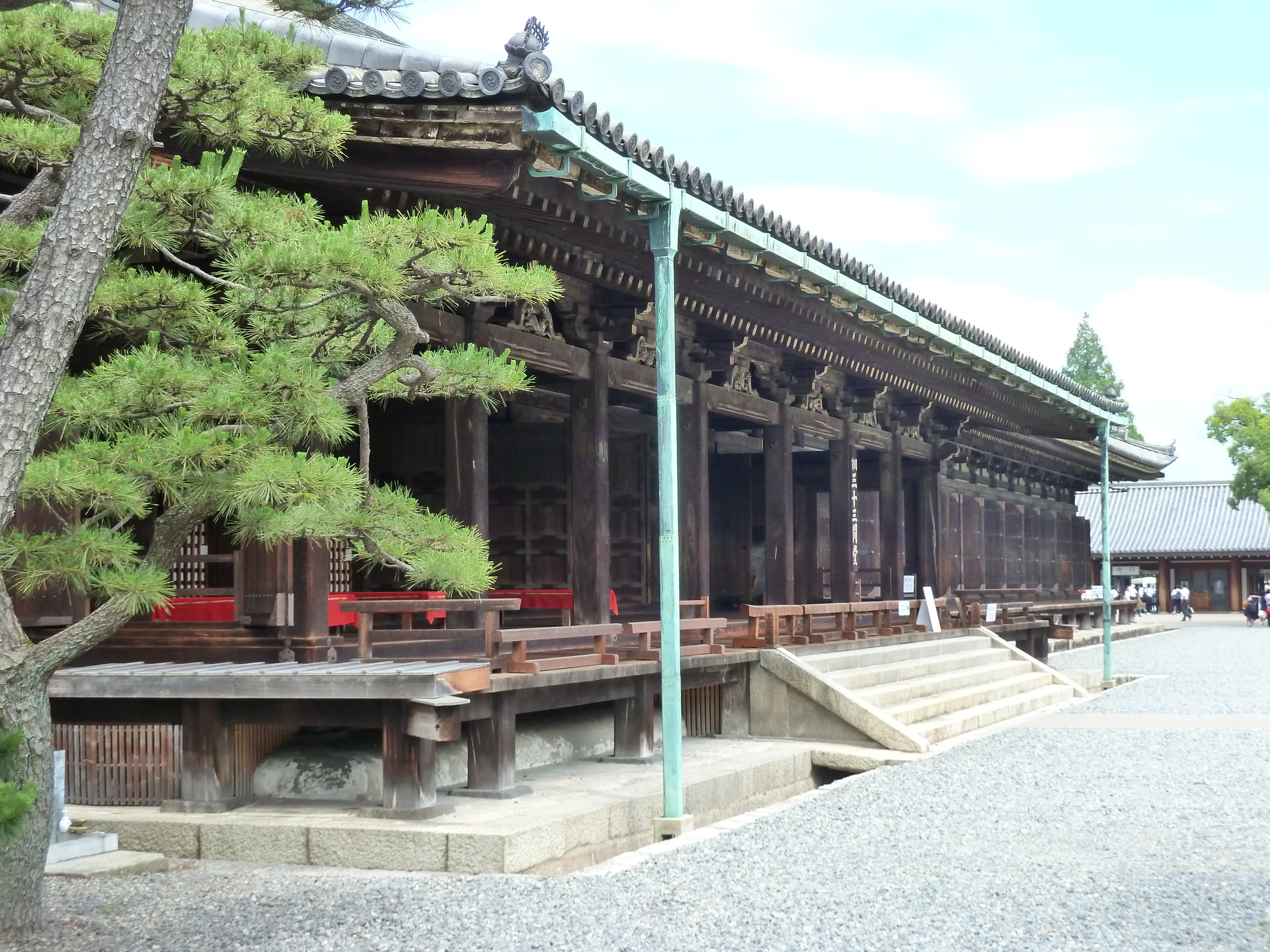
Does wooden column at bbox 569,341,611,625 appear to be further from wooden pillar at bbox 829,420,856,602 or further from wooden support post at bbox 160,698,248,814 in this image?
wooden pillar at bbox 829,420,856,602

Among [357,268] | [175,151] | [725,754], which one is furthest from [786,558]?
[357,268]

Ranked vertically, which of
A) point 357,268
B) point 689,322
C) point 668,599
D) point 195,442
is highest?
point 689,322

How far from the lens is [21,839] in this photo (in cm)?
548

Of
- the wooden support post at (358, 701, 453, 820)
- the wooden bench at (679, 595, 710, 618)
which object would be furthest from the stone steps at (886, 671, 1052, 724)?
the wooden support post at (358, 701, 453, 820)

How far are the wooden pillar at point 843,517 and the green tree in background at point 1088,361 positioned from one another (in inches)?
1835

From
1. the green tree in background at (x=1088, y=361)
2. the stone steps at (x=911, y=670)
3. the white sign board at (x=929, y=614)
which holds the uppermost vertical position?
the green tree in background at (x=1088, y=361)

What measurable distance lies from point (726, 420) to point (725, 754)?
20.8ft

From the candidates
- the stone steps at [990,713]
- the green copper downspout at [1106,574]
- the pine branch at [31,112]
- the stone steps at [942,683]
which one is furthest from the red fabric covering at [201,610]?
the green copper downspout at [1106,574]

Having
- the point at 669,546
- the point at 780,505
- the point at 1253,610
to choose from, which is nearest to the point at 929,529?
the point at 780,505

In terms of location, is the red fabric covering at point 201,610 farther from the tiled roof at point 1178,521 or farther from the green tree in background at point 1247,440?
the tiled roof at point 1178,521

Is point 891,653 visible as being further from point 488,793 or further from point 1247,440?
point 1247,440

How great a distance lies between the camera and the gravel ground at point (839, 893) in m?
5.78

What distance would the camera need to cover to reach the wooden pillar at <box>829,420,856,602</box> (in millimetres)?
17172

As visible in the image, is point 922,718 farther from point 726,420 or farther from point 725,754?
point 726,420
